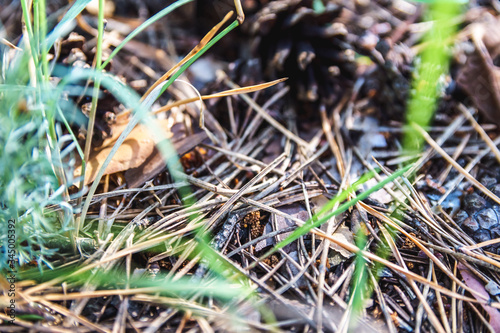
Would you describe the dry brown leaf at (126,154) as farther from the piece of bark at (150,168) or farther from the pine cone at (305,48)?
the pine cone at (305,48)

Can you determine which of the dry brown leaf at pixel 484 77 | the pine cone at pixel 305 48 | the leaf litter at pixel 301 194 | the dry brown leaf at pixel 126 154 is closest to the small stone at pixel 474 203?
the leaf litter at pixel 301 194

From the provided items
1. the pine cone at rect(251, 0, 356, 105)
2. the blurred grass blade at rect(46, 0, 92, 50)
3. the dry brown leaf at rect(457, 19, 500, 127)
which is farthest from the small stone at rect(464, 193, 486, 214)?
the blurred grass blade at rect(46, 0, 92, 50)

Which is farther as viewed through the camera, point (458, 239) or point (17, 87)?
point (458, 239)

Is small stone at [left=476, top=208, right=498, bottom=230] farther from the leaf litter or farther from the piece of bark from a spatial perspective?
the piece of bark

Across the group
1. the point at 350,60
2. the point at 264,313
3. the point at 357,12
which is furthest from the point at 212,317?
the point at 357,12

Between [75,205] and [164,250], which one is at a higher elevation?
[75,205]

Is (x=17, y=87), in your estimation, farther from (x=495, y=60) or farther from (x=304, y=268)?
(x=495, y=60)

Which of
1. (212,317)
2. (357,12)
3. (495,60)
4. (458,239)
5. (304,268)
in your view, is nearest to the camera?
(212,317)
